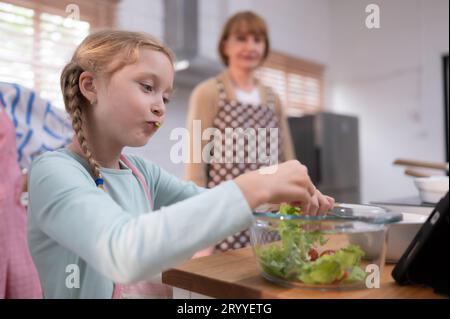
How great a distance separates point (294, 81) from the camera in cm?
324

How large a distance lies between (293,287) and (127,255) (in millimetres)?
198

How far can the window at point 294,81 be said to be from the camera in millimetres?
3068

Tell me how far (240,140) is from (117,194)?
0.73 metres

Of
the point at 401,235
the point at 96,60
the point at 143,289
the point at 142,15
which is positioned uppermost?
the point at 142,15

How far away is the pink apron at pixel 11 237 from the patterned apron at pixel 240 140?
61cm

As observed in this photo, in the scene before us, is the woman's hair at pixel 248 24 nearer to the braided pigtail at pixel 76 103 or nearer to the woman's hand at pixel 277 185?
the braided pigtail at pixel 76 103

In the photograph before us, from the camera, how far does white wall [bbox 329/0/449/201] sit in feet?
9.64

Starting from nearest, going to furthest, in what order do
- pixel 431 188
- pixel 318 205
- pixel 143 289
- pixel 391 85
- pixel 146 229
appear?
pixel 146 229 < pixel 318 205 < pixel 143 289 < pixel 431 188 < pixel 391 85

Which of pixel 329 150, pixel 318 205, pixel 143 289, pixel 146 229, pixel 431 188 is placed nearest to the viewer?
pixel 146 229

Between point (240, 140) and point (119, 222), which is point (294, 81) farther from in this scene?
point (119, 222)

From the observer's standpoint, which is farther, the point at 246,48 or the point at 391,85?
the point at 391,85

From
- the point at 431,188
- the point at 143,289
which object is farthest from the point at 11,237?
the point at 431,188

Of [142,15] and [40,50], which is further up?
[142,15]

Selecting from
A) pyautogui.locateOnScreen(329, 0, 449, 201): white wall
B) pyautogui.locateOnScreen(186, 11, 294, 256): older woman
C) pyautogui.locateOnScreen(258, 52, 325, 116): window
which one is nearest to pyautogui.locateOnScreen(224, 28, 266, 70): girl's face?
pyautogui.locateOnScreen(186, 11, 294, 256): older woman
